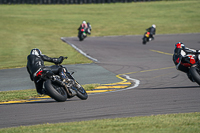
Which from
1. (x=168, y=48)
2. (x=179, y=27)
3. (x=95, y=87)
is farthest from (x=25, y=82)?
(x=179, y=27)

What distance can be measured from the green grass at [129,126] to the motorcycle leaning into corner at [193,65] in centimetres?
381

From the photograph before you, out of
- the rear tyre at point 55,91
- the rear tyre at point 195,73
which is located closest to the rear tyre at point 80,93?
the rear tyre at point 55,91

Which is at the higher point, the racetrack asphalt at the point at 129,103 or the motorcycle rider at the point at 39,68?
the motorcycle rider at the point at 39,68

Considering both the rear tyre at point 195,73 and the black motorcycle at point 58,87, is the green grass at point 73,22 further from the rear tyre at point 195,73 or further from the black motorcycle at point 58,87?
the black motorcycle at point 58,87

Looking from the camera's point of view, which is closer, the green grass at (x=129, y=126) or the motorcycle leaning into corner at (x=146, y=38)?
the green grass at (x=129, y=126)

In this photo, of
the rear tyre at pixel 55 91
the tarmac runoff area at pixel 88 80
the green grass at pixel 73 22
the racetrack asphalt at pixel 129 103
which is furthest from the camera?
the green grass at pixel 73 22

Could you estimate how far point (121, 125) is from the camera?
6.10 m

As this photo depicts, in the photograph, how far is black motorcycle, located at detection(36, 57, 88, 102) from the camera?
28.7 ft

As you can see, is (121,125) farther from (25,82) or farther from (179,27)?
(179,27)

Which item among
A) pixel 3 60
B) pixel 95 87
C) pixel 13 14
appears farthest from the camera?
pixel 13 14

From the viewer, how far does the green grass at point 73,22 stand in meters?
28.2

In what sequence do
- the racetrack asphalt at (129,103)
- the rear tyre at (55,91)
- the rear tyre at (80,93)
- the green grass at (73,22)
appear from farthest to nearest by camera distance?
the green grass at (73,22)
the rear tyre at (80,93)
the rear tyre at (55,91)
the racetrack asphalt at (129,103)

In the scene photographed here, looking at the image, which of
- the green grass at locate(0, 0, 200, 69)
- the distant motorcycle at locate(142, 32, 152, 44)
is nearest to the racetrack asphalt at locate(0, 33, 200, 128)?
the green grass at locate(0, 0, 200, 69)

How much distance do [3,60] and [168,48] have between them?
1135cm
